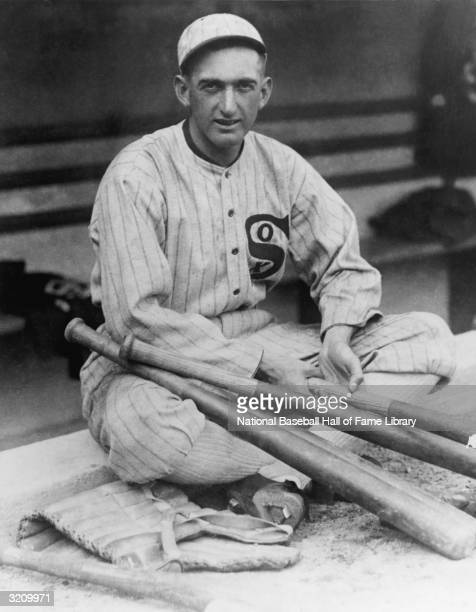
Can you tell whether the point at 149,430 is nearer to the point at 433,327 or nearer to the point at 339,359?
the point at 339,359

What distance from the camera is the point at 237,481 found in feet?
7.07

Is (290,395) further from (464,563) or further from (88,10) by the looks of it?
(88,10)

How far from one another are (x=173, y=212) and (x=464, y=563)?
102 cm

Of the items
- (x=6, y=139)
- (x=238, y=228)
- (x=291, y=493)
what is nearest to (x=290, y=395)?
(x=291, y=493)

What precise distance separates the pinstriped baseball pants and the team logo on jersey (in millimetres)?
363

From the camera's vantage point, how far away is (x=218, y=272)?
2.35 m

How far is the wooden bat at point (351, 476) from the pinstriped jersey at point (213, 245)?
90 mm

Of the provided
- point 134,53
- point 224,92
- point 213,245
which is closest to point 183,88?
point 224,92

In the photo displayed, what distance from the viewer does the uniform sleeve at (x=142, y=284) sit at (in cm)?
212

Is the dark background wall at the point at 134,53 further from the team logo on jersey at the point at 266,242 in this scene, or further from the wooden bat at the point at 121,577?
the wooden bat at the point at 121,577

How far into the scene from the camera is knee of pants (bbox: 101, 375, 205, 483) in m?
2.01

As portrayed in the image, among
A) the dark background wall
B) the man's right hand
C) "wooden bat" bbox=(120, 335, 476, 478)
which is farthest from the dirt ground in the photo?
the dark background wall

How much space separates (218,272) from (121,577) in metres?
0.83

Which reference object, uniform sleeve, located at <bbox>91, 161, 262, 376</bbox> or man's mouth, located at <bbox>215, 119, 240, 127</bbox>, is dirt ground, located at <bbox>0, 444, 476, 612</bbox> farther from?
man's mouth, located at <bbox>215, 119, 240, 127</bbox>
